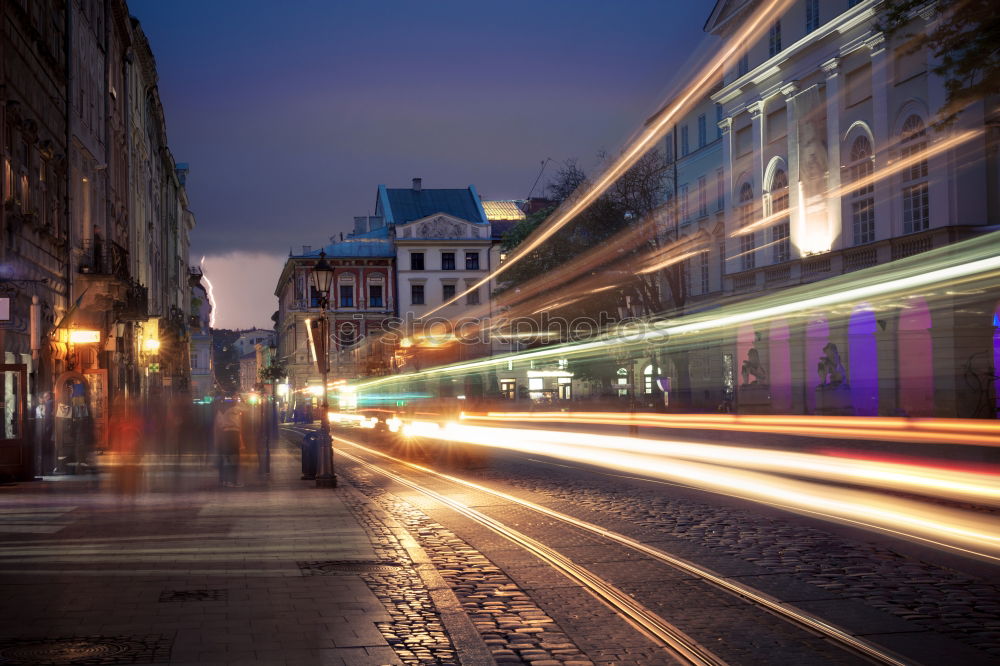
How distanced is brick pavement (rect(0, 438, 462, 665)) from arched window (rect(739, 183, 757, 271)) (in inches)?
1406

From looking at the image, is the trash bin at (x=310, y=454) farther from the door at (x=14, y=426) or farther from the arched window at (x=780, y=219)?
the arched window at (x=780, y=219)

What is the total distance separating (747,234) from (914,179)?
42.9ft

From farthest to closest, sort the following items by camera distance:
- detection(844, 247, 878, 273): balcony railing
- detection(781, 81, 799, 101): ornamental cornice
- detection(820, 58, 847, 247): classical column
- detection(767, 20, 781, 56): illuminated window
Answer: detection(767, 20, 781, 56): illuminated window, detection(781, 81, 799, 101): ornamental cornice, detection(820, 58, 847, 247): classical column, detection(844, 247, 878, 273): balcony railing

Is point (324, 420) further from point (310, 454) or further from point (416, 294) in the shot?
point (416, 294)

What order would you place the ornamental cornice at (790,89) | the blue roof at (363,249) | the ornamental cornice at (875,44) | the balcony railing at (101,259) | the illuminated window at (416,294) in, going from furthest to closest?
the illuminated window at (416,294) → the blue roof at (363,249) → the ornamental cornice at (790,89) → the ornamental cornice at (875,44) → the balcony railing at (101,259)

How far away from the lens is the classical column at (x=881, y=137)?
38719 millimetres

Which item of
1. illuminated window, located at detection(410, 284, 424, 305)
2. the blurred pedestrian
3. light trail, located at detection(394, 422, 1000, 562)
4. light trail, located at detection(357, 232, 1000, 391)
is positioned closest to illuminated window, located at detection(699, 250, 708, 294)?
light trail, located at detection(357, 232, 1000, 391)

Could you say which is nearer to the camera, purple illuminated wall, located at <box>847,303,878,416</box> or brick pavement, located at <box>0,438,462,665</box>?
brick pavement, located at <box>0,438,462,665</box>

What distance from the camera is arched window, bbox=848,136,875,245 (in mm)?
40562

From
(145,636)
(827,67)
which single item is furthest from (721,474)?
→ (827,67)

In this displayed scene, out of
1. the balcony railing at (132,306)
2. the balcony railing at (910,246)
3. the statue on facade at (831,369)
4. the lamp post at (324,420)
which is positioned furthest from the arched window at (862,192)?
the balcony railing at (132,306)

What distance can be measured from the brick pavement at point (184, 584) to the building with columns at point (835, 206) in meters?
18.8

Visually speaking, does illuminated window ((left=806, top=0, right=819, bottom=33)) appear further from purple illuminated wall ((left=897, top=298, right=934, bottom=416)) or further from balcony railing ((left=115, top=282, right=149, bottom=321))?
balcony railing ((left=115, top=282, right=149, bottom=321))

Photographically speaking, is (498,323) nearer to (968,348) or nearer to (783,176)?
(783,176)
